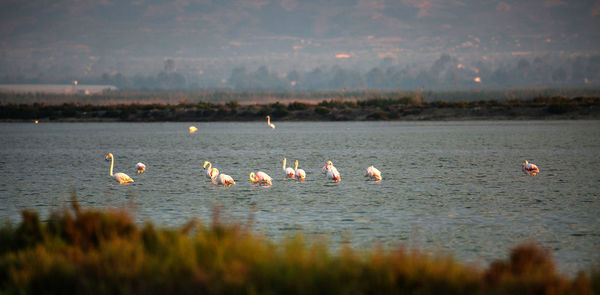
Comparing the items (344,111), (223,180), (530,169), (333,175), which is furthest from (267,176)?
(344,111)

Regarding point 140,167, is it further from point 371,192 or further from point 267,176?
point 371,192

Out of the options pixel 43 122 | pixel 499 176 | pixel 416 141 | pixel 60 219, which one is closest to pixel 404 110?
pixel 416 141

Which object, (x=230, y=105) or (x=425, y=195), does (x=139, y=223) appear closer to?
(x=425, y=195)

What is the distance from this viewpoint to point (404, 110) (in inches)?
3255

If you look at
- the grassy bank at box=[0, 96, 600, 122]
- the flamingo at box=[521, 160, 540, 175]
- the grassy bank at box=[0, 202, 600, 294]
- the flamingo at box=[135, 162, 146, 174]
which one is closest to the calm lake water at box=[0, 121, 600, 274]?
the flamingo at box=[135, 162, 146, 174]

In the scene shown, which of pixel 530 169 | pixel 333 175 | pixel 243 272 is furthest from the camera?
pixel 530 169

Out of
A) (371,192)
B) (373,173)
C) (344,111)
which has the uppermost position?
(344,111)

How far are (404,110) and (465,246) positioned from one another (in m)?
69.6

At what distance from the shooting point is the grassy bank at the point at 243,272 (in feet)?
24.8

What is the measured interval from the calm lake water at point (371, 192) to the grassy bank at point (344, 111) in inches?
1310

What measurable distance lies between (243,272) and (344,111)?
79.1 meters

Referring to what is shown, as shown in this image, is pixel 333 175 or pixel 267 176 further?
pixel 333 175

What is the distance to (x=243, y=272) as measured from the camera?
25.7 feet

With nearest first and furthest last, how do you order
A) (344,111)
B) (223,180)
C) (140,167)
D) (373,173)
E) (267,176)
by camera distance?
(223,180) < (267,176) < (373,173) < (140,167) < (344,111)
